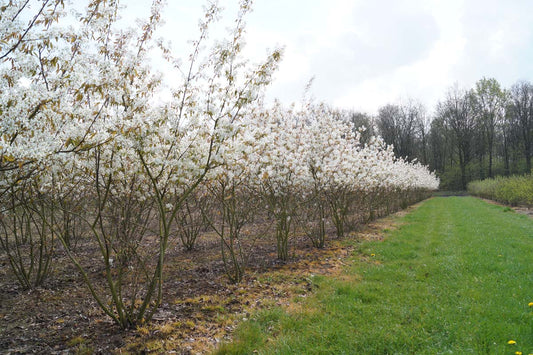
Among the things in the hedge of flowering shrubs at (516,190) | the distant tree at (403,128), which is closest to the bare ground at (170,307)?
the hedge of flowering shrubs at (516,190)

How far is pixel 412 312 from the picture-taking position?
4371 mm

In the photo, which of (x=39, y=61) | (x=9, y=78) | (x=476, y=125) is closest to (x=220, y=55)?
(x=39, y=61)

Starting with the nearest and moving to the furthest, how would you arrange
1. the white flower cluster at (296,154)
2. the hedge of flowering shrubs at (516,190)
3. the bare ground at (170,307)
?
the bare ground at (170,307), the white flower cluster at (296,154), the hedge of flowering shrubs at (516,190)

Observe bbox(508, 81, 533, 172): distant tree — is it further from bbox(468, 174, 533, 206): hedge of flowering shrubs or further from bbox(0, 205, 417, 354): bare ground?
bbox(0, 205, 417, 354): bare ground

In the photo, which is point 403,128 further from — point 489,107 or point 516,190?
point 516,190

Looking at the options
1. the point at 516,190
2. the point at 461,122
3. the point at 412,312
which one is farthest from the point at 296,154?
the point at 461,122

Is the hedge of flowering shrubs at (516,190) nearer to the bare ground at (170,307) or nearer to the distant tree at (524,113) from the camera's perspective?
the bare ground at (170,307)

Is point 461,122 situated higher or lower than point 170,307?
higher

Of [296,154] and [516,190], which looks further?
[516,190]

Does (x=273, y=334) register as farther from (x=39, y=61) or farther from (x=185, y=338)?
(x=39, y=61)

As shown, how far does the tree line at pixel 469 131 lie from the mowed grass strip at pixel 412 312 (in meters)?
40.6

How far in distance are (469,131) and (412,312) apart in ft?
179

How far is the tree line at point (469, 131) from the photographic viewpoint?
156ft

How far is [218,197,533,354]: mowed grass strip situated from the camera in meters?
3.61
